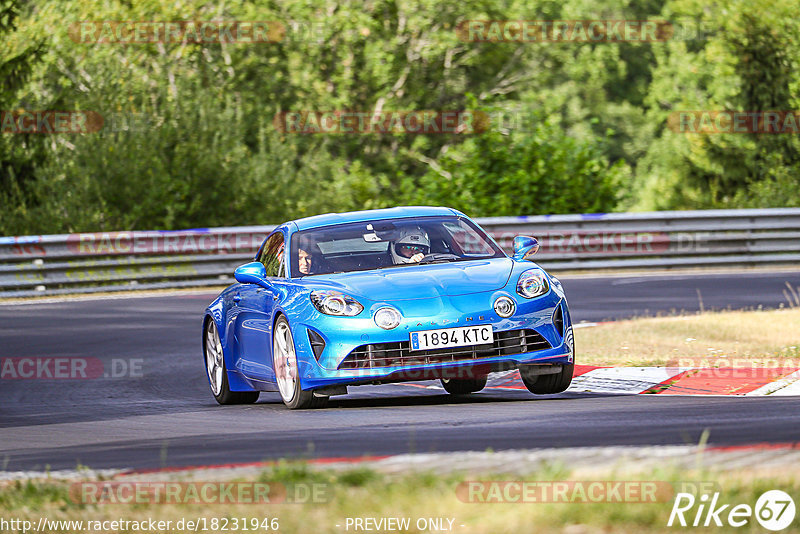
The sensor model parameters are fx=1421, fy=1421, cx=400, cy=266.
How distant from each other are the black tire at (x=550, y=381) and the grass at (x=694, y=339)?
5.79 feet

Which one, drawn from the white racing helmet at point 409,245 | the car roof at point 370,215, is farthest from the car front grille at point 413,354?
the car roof at point 370,215

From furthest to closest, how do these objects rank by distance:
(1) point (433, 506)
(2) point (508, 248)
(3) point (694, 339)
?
(2) point (508, 248), (3) point (694, 339), (1) point (433, 506)

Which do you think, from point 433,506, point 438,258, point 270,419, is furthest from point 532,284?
point 433,506

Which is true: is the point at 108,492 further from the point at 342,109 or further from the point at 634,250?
the point at 342,109

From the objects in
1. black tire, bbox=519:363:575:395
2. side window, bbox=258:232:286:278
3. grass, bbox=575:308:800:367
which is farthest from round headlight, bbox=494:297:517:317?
grass, bbox=575:308:800:367

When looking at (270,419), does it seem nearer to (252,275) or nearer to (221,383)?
(252,275)

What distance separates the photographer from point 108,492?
6156 millimetres

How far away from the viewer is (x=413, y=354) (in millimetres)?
9430

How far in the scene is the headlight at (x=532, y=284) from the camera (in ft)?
32.0

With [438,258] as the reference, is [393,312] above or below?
below

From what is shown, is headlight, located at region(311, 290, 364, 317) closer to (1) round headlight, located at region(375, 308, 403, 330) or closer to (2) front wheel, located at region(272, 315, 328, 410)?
(1) round headlight, located at region(375, 308, 403, 330)

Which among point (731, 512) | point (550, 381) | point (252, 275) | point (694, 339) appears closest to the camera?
point (731, 512)

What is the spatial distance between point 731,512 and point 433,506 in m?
1.07

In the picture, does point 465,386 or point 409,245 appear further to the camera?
point 465,386
